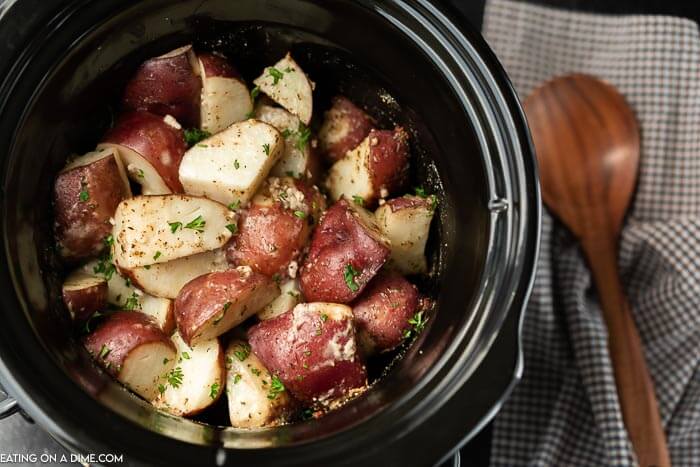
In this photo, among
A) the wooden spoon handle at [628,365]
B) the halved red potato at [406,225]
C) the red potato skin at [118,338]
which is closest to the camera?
the red potato skin at [118,338]

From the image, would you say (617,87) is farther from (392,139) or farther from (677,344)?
(392,139)

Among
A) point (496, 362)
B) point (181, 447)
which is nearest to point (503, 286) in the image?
point (496, 362)

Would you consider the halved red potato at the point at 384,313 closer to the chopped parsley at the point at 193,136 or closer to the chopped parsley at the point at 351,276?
the chopped parsley at the point at 351,276

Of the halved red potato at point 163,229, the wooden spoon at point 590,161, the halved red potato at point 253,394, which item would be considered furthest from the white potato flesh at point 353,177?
the wooden spoon at point 590,161

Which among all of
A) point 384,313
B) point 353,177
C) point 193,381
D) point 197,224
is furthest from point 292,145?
point 193,381

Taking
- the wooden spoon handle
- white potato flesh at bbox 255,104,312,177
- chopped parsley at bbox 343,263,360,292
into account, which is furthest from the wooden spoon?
chopped parsley at bbox 343,263,360,292

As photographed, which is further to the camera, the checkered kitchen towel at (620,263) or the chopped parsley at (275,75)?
the checkered kitchen towel at (620,263)

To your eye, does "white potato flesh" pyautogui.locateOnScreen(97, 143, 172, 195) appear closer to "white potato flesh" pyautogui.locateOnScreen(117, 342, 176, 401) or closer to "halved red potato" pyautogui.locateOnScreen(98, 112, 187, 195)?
"halved red potato" pyautogui.locateOnScreen(98, 112, 187, 195)
